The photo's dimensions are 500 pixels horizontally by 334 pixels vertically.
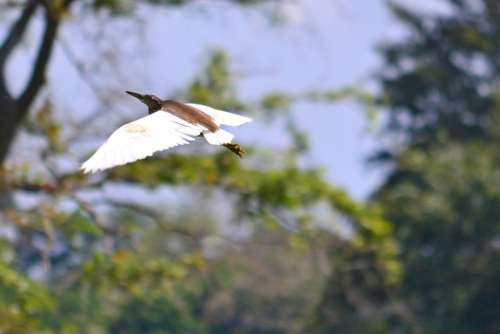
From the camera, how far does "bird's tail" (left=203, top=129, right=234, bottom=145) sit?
4117mm

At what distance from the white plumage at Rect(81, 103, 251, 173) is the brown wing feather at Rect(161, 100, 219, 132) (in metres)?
0.02

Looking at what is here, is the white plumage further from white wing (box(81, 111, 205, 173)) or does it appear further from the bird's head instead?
the bird's head

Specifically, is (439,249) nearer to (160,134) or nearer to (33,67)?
(33,67)

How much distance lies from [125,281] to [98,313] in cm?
1589

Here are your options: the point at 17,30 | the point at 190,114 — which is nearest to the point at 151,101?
the point at 190,114

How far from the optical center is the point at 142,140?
13.4 ft

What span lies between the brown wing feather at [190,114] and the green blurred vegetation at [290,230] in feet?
15.1

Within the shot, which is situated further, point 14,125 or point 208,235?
point 208,235

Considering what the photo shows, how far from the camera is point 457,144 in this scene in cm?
3194

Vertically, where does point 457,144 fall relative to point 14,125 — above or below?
above

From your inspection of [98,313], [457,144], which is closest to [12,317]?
[98,313]

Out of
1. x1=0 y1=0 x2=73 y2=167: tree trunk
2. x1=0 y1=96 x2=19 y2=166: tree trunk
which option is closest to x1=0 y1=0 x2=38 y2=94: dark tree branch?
x1=0 y1=0 x2=73 y2=167: tree trunk

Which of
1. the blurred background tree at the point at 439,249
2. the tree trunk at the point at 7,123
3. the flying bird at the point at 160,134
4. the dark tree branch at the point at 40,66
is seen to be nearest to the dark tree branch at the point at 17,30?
the dark tree branch at the point at 40,66

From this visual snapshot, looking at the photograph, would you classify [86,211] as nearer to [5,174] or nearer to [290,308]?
[5,174]
